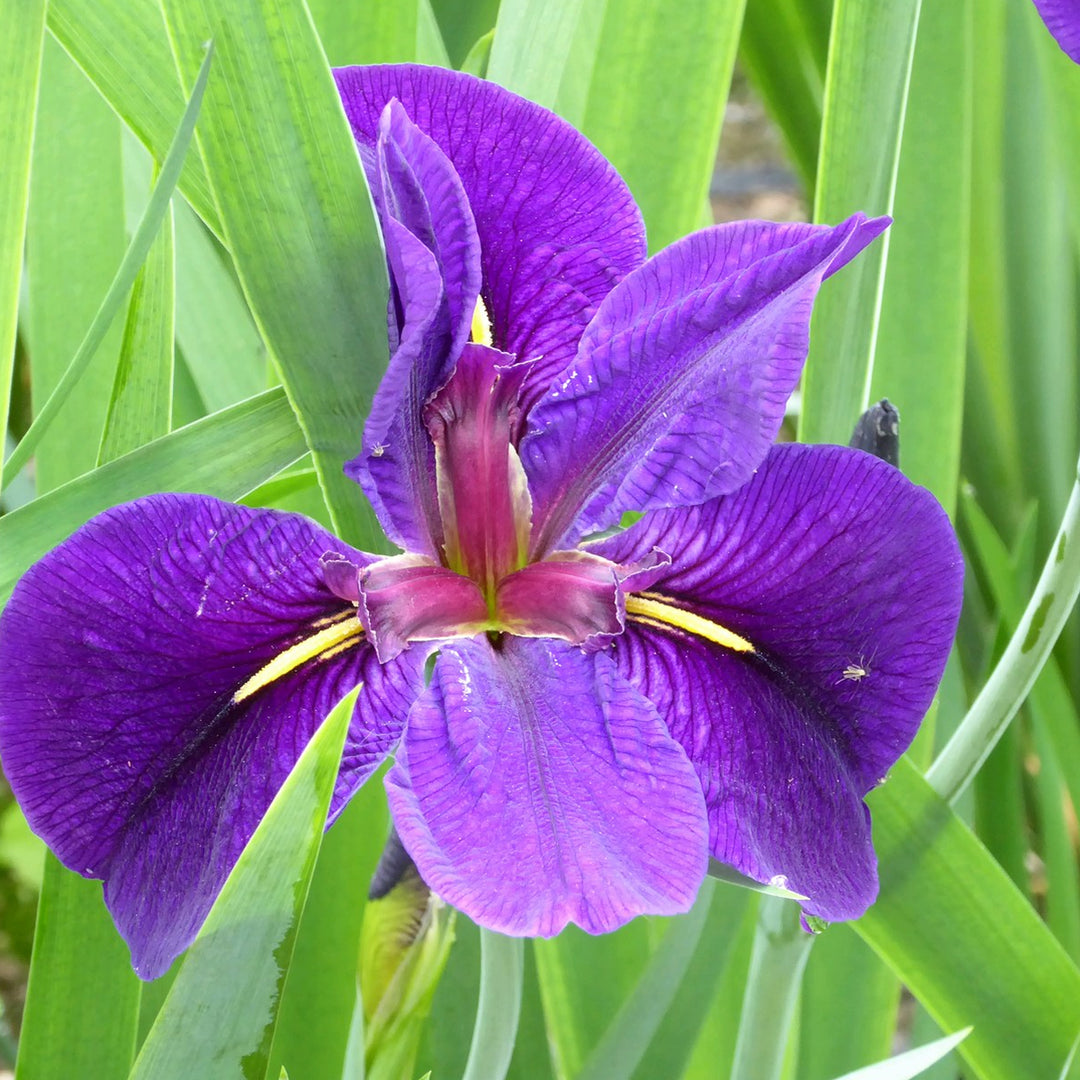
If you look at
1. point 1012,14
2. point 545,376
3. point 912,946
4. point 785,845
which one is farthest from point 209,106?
point 1012,14

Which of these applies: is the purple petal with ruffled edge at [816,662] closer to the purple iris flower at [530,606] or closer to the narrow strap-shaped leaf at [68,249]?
the purple iris flower at [530,606]

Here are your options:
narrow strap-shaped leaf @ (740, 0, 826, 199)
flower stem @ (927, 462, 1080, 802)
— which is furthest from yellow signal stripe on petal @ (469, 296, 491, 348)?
narrow strap-shaped leaf @ (740, 0, 826, 199)

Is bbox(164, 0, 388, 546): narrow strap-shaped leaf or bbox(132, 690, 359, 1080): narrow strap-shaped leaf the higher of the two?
bbox(164, 0, 388, 546): narrow strap-shaped leaf

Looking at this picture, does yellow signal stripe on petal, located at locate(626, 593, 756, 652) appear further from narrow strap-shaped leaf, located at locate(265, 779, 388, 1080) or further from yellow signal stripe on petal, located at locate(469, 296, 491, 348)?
narrow strap-shaped leaf, located at locate(265, 779, 388, 1080)

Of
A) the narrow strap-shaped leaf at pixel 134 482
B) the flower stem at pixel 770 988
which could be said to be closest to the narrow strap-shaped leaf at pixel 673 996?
the flower stem at pixel 770 988

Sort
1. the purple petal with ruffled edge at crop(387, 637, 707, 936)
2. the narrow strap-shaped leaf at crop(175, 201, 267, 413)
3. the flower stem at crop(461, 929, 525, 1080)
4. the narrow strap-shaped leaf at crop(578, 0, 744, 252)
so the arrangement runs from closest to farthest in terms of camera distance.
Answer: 1. the purple petal with ruffled edge at crop(387, 637, 707, 936)
2. the flower stem at crop(461, 929, 525, 1080)
3. the narrow strap-shaped leaf at crop(578, 0, 744, 252)
4. the narrow strap-shaped leaf at crop(175, 201, 267, 413)

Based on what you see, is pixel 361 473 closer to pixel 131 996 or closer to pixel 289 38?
pixel 289 38

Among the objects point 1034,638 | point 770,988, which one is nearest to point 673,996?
point 770,988

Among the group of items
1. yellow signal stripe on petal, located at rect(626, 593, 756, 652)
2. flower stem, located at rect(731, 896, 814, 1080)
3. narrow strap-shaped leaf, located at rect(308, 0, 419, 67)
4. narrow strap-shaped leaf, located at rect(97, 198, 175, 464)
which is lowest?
flower stem, located at rect(731, 896, 814, 1080)
